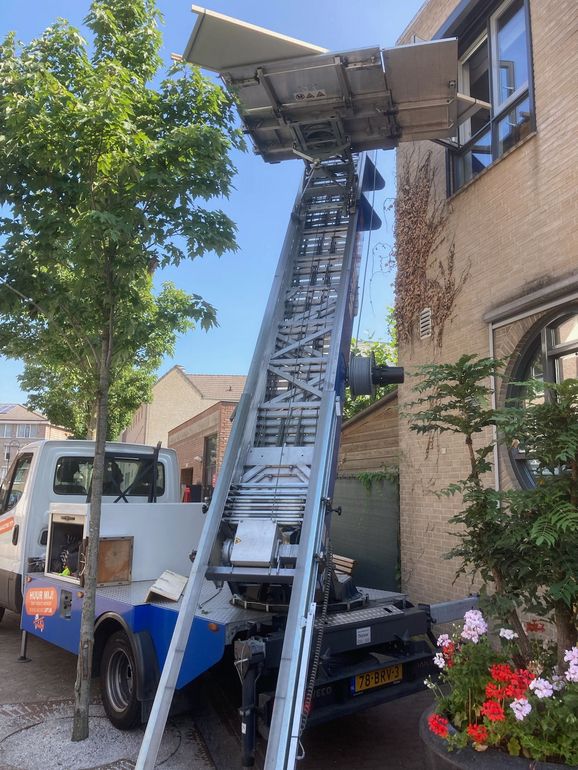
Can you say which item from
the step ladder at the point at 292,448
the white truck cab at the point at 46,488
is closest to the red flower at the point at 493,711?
the step ladder at the point at 292,448

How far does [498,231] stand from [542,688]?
5.10 meters

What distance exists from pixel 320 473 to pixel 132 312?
2.66 meters

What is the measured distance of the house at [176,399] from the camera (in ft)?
130

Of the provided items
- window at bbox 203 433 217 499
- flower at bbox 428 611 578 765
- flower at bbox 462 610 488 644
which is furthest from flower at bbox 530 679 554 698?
window at bbox 203 433 217 499

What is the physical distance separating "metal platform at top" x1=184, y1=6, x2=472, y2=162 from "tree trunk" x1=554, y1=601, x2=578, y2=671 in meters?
4.67

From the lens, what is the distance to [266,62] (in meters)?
5.59

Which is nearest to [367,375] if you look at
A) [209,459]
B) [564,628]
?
[564,628]

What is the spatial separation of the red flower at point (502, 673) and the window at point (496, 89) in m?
5.45

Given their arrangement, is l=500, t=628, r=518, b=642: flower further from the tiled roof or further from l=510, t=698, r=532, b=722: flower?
the tiled roof

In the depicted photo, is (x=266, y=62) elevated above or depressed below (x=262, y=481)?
above

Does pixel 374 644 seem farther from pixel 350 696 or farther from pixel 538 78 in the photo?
pixel 538 78

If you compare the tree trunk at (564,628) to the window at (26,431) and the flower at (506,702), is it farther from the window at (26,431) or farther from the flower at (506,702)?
the window at (26,431)

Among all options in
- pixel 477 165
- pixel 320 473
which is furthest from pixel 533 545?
pixel 477 165

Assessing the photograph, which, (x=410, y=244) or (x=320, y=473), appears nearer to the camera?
(x=320, y=473)
